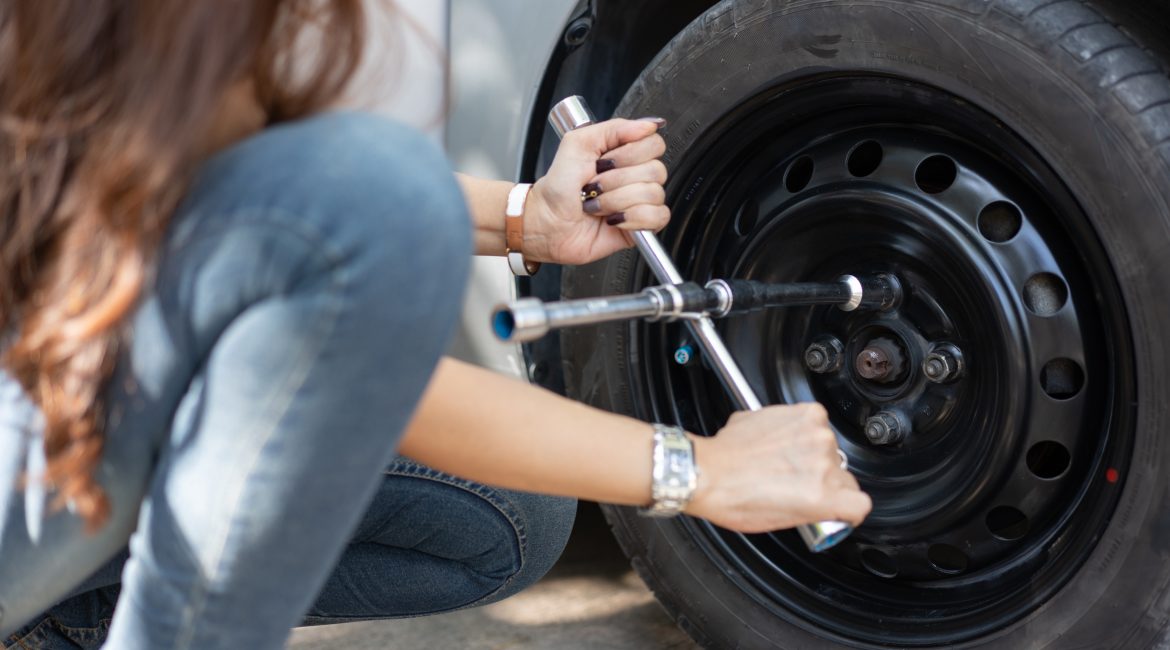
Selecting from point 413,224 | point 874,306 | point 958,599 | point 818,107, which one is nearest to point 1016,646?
point 958,599

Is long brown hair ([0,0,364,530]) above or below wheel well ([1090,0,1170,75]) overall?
below

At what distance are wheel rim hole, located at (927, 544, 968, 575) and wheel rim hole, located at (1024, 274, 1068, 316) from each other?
0.29 m

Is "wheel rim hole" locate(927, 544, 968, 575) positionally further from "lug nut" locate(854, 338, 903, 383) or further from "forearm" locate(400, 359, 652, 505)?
"forearm" locate(400, 359, 652, 505)

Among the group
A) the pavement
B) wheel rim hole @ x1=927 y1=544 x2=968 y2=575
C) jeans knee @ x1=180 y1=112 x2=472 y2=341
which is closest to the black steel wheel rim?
wheel rim hole @ x1=927 y1=544 x2=968 y2=575

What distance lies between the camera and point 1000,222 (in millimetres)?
1176

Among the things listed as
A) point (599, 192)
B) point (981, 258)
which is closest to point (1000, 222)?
point (981, 258)

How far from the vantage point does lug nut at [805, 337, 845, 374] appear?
132 centimetres

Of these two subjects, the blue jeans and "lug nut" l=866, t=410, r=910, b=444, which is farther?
"lug nut" l=866, t=410, r=910, b=444

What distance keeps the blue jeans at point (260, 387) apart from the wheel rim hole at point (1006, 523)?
2.30 ft

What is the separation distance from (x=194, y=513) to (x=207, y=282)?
172 millimetres

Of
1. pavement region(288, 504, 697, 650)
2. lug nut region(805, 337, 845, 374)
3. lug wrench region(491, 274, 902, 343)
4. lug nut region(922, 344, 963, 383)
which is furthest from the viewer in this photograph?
pavement region(288, 504, 697, 650)

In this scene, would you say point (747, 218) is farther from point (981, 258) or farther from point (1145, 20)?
point (1145, 20)

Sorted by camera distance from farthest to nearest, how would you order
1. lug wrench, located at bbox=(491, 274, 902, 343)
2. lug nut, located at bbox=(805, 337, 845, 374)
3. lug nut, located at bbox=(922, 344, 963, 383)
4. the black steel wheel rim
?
lug nut, located at bbox=(805, 337, 845, 374) → lug nut, located at bbox=(922, 344, 963, 383) → the black steel wheel rim → lug wrench, located at bbox=(491, 274, 902, 343)

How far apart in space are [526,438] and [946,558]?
603mm
